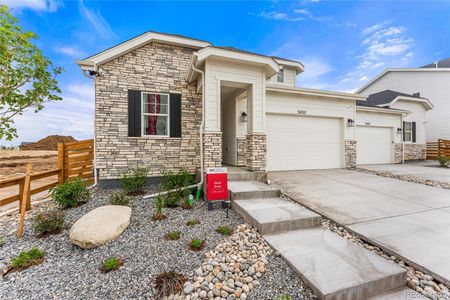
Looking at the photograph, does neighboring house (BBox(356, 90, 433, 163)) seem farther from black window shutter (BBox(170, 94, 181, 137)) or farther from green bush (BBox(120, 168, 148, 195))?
green bush (BBox(120, 168, 148, 195))

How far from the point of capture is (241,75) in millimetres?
5441

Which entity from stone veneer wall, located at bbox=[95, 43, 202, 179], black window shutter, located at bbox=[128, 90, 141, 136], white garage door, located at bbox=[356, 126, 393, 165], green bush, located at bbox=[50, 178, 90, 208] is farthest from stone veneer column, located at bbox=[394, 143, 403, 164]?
green bush, located at bbox=[50, 178, 90, 208]

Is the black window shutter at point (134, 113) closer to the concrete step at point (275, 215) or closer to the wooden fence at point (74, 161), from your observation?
the wooden fence at point (74, 161)

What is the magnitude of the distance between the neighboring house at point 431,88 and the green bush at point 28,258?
21.3 meters

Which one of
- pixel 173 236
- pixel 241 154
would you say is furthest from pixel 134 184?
pixel 241 154

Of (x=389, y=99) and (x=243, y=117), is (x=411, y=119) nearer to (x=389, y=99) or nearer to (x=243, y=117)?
(x=389, y=99)

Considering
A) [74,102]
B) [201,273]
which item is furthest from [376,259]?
[74,102]

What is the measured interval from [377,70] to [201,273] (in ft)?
72.4

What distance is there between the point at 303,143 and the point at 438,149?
38.5 ft

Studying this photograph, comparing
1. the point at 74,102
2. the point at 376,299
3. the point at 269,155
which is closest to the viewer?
the point at 376,299

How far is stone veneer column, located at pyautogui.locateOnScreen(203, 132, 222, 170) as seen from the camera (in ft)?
16.7

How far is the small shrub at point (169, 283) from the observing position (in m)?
2.04

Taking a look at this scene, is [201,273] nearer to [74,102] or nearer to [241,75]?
[241,75]

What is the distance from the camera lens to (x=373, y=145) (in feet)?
33.9
